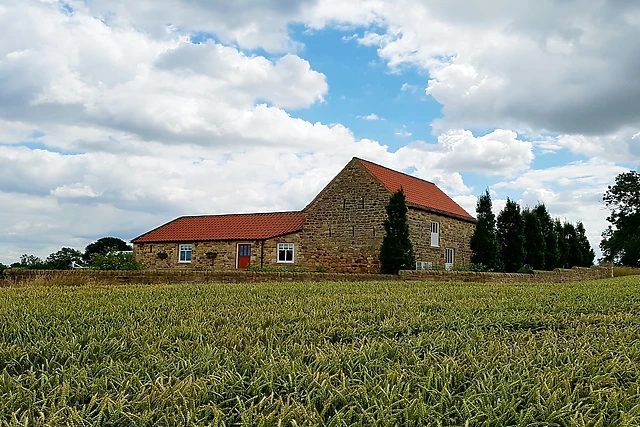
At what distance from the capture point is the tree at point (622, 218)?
50.7 metres

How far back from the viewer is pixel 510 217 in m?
29.3

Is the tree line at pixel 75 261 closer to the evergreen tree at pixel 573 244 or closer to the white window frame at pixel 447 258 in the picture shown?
the white window frame at pixel 447 258

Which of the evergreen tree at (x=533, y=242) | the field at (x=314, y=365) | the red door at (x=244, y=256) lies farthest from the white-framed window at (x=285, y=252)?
the field at (x=314, y=365)

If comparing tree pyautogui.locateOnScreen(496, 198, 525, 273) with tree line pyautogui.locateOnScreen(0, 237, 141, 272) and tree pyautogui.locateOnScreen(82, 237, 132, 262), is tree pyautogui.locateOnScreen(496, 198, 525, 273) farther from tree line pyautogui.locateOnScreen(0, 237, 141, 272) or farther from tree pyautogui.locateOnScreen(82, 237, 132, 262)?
tree pyautogui.locateOnScreen(82, 237, 132, 262)

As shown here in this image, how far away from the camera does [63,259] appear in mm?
→ 24578

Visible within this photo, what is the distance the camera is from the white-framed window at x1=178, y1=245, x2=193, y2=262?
1275 inches

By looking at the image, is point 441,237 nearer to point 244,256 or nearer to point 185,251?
point 244,256

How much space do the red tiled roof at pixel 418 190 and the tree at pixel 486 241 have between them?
2.60 m

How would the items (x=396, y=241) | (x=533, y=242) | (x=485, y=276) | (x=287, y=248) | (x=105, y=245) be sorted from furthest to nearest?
(x=105, y=245)
(x=533, y=242)
(x=287, y=248)
(x=396, y=241)
(x=485, y=276)

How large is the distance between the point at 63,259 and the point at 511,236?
68.2ft

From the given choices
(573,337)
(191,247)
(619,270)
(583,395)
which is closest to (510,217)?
(619,270)

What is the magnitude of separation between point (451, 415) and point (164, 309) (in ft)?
15.2

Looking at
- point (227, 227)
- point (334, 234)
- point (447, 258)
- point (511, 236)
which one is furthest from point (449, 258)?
point (227, 227)

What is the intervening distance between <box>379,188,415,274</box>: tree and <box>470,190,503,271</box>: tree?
3424 mm
